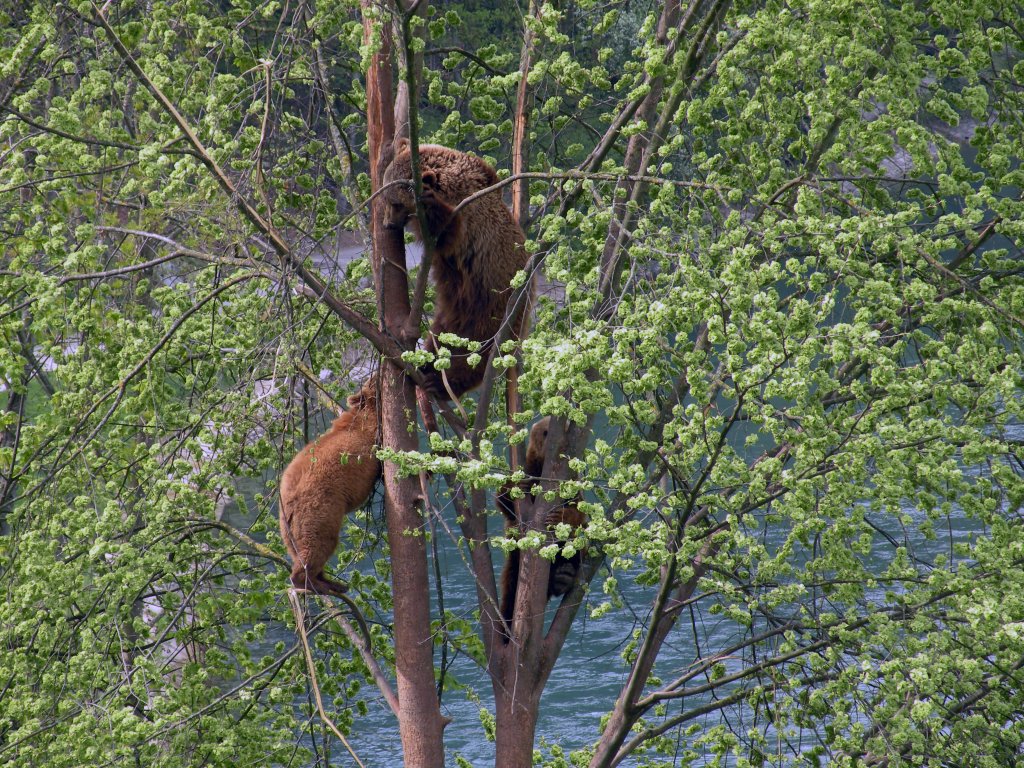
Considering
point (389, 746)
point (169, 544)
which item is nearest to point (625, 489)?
point (169, 544)

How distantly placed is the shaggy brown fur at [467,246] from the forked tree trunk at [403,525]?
0.92 feet

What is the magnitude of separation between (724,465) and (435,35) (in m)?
2.61

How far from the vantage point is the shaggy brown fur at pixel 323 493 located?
5000mm

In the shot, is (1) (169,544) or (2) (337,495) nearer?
(1) (169,544)

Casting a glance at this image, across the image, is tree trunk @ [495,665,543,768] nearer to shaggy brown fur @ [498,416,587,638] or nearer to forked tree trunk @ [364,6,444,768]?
forked tree trunk @ [364,6,444,768]

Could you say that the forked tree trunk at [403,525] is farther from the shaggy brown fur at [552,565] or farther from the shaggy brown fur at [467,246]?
the shaggy brown fur at [552,565]

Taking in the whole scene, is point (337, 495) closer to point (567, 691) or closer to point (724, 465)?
point (724, 465)

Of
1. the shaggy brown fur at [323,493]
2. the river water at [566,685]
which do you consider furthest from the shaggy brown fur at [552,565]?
the river water at [566,685]

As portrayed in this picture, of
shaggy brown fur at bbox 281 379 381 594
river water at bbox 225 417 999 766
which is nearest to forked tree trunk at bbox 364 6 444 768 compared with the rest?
shaggy brown fur at bbox 281 379 381 594

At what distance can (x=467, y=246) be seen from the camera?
17.5 feet

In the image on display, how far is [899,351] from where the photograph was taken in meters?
3.60

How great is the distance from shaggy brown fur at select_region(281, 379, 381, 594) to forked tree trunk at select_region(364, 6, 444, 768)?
6.4 inches

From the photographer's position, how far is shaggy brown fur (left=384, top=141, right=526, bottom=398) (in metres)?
5.22

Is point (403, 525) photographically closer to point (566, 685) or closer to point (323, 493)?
point (323, 493)
